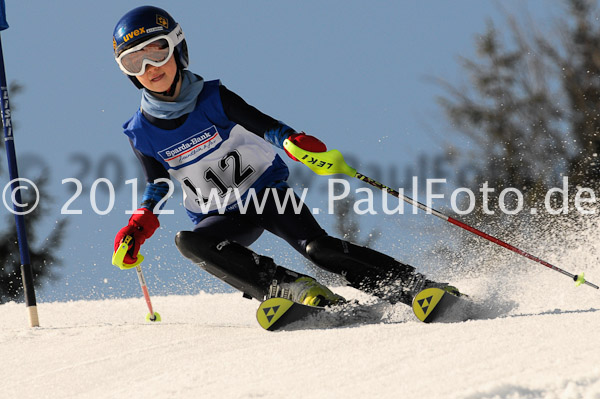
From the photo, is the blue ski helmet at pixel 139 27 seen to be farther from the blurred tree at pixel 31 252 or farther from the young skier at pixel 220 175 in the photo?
the blurred tree at pixel 31 252

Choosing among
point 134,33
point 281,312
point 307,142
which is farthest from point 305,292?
point 134,33

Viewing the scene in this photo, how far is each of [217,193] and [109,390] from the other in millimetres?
1465

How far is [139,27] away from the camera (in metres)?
3.88

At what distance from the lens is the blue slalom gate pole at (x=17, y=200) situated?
16.1ft

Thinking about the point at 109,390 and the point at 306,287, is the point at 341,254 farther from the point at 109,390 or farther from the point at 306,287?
the point at 109,390

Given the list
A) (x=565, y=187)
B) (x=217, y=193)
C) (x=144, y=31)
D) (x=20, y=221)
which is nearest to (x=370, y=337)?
(x=217, y=193)

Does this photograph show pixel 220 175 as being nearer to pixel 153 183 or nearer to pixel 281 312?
pixel 153 183

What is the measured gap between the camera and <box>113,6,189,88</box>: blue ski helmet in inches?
152

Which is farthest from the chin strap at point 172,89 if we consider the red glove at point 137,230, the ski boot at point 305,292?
the ski boot at point 305,292

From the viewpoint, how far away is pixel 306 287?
3777 millimetres

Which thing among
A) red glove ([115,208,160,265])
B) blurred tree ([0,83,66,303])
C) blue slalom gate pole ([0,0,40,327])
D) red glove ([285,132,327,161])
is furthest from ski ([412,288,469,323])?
blurred tree ([0,83,66,303])

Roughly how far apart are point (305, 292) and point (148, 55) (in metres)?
1.57

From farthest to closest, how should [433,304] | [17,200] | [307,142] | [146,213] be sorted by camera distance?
1. [17,200]
2. [146,213]
3. [307,142]
4. [433,304]

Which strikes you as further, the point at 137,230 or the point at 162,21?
the point at 137,230
